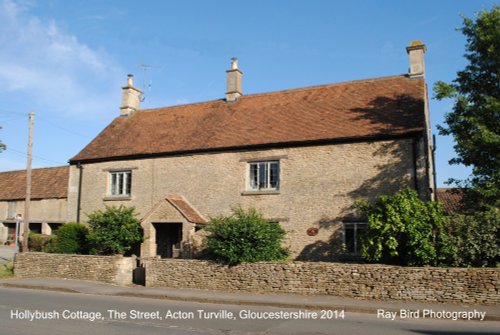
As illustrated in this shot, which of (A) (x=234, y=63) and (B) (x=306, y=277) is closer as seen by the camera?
(B) (x=306, y=277)

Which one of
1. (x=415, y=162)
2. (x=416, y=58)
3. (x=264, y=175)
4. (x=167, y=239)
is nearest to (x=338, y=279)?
(x=415, y=162)

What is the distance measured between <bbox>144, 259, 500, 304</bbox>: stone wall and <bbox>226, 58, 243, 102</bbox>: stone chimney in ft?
37.3

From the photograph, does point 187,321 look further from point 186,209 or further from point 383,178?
point 383,178

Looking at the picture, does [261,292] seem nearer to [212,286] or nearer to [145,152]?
[212,286]

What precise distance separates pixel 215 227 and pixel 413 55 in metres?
13.0

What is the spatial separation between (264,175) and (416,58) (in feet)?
30.9

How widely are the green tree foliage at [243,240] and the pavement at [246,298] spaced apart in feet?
4.50

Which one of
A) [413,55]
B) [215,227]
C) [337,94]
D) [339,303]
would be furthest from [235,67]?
[339,303]

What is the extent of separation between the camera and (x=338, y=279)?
1423cm

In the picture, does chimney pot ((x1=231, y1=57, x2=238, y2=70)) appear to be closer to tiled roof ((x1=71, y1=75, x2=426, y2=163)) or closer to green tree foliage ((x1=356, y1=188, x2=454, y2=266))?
tiled roof ((x1=71, y1=75, x2=426, y2=163))

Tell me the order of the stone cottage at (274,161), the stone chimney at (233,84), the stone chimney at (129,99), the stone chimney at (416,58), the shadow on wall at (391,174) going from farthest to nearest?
1. the stone chimney at (129,99)
2. the stone chimney at (233,84)
3. the stone chimney at (416,58)
4. the stone cottage at (274,161)
5. the shadow on wall at (391,174)

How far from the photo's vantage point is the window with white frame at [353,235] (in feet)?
57.7

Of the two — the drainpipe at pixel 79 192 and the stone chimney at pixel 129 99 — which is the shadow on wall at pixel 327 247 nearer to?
the drainpipe at pixel 79 192

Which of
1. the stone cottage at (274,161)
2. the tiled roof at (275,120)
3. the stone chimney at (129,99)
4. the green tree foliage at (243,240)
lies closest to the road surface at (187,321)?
the green tree foliage at (243,240)
